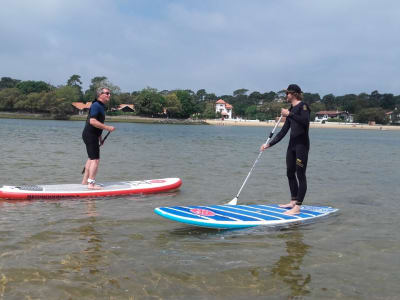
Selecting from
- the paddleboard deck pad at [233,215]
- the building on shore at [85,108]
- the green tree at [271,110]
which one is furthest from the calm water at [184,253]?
the green tree at [271,110]

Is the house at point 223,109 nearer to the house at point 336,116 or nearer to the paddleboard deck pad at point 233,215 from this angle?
the house at point 336,116

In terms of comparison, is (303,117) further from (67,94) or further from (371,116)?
(371,116)

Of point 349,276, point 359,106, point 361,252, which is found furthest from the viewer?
point 359,106

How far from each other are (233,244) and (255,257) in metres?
0.59

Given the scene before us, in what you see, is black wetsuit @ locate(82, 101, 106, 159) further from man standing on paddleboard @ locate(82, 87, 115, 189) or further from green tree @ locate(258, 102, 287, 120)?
green tree @ locate(258, 102, 287, 120)

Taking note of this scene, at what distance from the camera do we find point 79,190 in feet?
29.6

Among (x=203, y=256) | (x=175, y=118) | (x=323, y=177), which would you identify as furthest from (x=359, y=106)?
(x=203, y=256)

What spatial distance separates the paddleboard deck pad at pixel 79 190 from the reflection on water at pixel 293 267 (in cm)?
439

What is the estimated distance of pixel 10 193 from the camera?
8.48m

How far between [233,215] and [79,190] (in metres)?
3.97

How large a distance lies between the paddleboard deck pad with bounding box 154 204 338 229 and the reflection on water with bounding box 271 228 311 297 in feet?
1.93

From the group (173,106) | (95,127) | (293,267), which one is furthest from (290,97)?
(173,106)

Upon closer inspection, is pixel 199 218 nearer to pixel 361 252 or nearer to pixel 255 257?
pixel 255 257

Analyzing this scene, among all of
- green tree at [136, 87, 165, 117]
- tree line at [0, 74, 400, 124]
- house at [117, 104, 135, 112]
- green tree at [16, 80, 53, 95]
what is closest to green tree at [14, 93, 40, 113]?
tree line at [0, 74, 400, 124]
